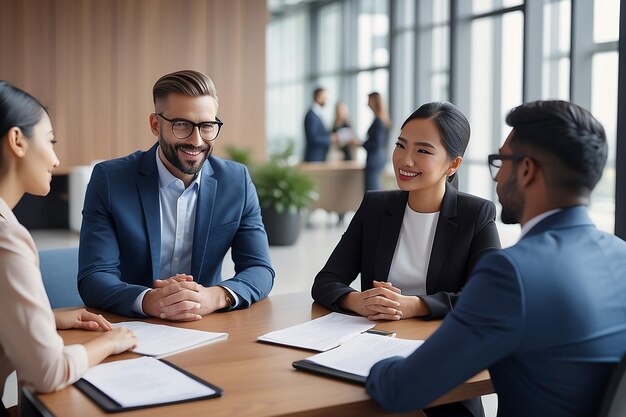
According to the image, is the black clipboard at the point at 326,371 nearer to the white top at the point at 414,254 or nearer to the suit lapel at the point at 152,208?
the white top at the point at 414,254

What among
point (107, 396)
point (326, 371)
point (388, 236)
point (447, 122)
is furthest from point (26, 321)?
point (447, 122)

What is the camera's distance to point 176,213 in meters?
2.74

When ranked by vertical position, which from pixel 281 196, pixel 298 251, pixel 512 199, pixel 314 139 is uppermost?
pixel 314 139

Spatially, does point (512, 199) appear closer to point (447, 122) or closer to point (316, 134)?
point (447, 122)

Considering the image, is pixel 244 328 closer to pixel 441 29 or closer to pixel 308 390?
pixel 308 390

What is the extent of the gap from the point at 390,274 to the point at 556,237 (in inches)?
42.0

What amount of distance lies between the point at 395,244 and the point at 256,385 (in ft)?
3.40

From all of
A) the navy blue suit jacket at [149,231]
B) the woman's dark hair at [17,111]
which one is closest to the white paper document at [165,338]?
the navy blue suit jacket at [149,231]

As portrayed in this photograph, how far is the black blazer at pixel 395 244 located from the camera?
2.48 metres

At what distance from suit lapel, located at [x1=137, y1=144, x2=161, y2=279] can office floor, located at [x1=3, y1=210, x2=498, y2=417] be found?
3272 mm

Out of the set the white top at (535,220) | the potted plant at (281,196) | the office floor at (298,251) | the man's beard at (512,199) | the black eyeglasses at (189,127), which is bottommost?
the office floor at (298,251)

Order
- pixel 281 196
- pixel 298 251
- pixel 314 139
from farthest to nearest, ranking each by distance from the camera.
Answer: pixel 314 139 → pixel 281 196 → pixel 298 251

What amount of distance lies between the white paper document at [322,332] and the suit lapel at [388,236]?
12.7 inches

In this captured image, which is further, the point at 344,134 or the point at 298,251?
the point at 344,134
